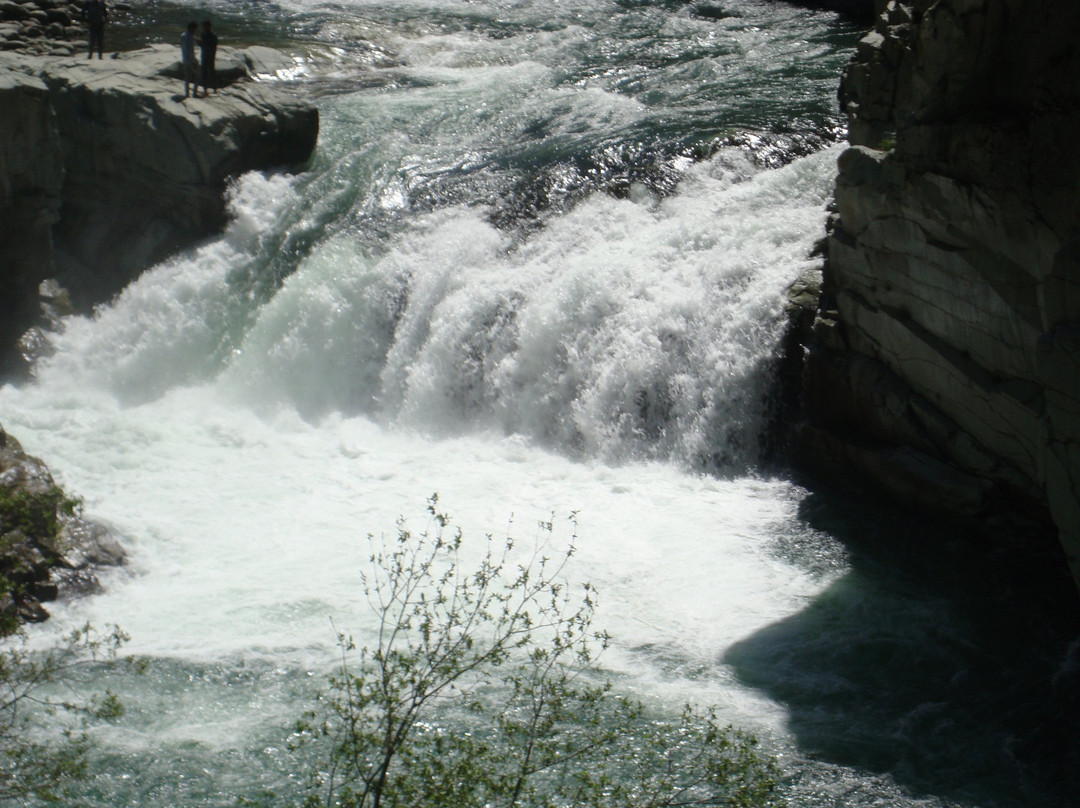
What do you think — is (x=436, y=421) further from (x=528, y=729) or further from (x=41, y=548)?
A: (x=528, y=729)

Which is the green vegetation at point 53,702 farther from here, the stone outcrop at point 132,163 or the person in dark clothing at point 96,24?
the person in dark clothing at point 96,24

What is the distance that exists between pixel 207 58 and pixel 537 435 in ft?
28.2

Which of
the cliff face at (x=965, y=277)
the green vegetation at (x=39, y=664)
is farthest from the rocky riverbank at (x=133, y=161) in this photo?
the cliff face at (x=965, y=277)

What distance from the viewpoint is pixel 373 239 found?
54.8ft

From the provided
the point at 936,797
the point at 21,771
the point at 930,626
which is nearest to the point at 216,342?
the point at 21,771

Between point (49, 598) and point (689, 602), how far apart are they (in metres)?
6.19

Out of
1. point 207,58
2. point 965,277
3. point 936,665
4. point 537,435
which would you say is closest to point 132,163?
point 207,58

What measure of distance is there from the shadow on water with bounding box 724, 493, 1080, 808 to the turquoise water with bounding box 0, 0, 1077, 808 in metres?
0.03

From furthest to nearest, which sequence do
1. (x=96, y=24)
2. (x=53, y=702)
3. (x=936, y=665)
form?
(x=96, y=24), (x=936, y=665), (x=53, y=702)

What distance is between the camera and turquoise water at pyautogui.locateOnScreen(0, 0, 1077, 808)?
9.17 m

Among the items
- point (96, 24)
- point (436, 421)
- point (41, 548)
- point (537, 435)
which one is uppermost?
point (96, 24)

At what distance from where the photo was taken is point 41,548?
10.8 meters

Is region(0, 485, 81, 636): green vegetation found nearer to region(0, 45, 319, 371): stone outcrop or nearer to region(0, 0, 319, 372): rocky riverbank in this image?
region(0, 0, 319, 372): rocky riverbank

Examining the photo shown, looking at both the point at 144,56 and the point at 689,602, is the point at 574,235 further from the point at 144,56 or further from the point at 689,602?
the point at 144,56
